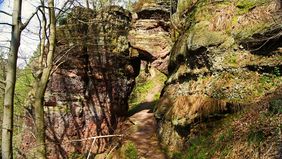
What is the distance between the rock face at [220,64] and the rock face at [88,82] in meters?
A: 4.04

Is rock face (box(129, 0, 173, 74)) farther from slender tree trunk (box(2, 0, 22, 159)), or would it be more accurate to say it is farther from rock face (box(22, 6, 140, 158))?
slender tree trunk (box(2, 0, 22, 159))

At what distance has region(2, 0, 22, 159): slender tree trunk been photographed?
5.87 meters

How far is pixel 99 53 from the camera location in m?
15.6

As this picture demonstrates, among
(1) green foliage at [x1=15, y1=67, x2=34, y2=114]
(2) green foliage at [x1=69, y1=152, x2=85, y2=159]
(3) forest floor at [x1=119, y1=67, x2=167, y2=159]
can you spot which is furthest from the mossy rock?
(2) green foliage at [x1=69, y1=152, x2=85, y2=159]

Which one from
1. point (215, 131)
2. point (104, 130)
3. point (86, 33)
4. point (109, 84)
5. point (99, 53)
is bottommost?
point (104, 130)

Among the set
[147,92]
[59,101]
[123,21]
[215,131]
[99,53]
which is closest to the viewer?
[215,131]

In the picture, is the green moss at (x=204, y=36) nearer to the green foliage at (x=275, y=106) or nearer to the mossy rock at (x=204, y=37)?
the mossy rock at (x=204, y=37)

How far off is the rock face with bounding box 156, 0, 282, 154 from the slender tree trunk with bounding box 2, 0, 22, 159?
5025 mm

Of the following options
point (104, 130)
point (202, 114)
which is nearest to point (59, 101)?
point (104, 130)

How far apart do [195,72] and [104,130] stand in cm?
613

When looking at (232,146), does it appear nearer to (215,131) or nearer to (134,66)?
(215,131)

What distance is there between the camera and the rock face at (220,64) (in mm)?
8508

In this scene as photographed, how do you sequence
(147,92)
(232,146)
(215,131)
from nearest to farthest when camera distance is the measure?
(232,146), (215,131), (147,92)

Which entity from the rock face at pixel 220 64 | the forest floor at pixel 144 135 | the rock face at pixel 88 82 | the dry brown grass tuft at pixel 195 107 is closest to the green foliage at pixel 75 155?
the rock face at pixel 88 82
